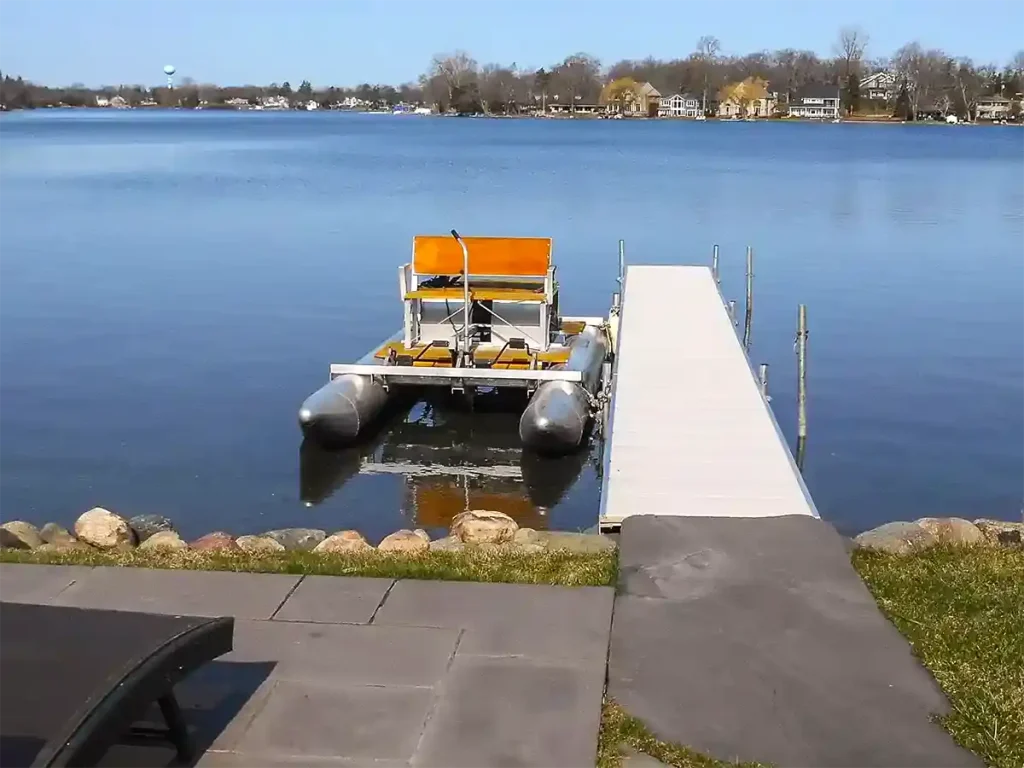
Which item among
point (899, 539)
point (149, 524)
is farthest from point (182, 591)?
point (149, 524)

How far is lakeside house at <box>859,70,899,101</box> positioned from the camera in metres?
189

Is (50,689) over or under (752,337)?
over

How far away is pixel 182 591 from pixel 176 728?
1767 millimetres

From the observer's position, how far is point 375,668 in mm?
4781

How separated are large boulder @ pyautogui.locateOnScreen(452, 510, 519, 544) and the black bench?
363 cm

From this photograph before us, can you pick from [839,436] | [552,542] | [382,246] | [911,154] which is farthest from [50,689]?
[911,154]

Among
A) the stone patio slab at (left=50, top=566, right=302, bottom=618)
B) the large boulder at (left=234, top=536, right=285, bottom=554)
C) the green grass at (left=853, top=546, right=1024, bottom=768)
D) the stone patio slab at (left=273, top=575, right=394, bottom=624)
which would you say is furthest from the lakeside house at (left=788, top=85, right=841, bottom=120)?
the stone patio slab at (left=50, top=566, right=302, bottom=618)

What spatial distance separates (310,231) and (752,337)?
1959cm

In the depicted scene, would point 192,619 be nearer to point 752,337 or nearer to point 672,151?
point 752,337

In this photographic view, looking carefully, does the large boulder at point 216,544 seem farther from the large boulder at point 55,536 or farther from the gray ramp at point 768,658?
the gray ramp at point 768,658

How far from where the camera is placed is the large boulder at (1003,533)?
7.77 metres

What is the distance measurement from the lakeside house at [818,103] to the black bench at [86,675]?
193597mm

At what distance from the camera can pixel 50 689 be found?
11.7 feet

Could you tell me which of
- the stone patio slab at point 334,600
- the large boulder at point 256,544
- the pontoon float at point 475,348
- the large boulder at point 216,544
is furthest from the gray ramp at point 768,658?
the pontoon float at point 475,348
